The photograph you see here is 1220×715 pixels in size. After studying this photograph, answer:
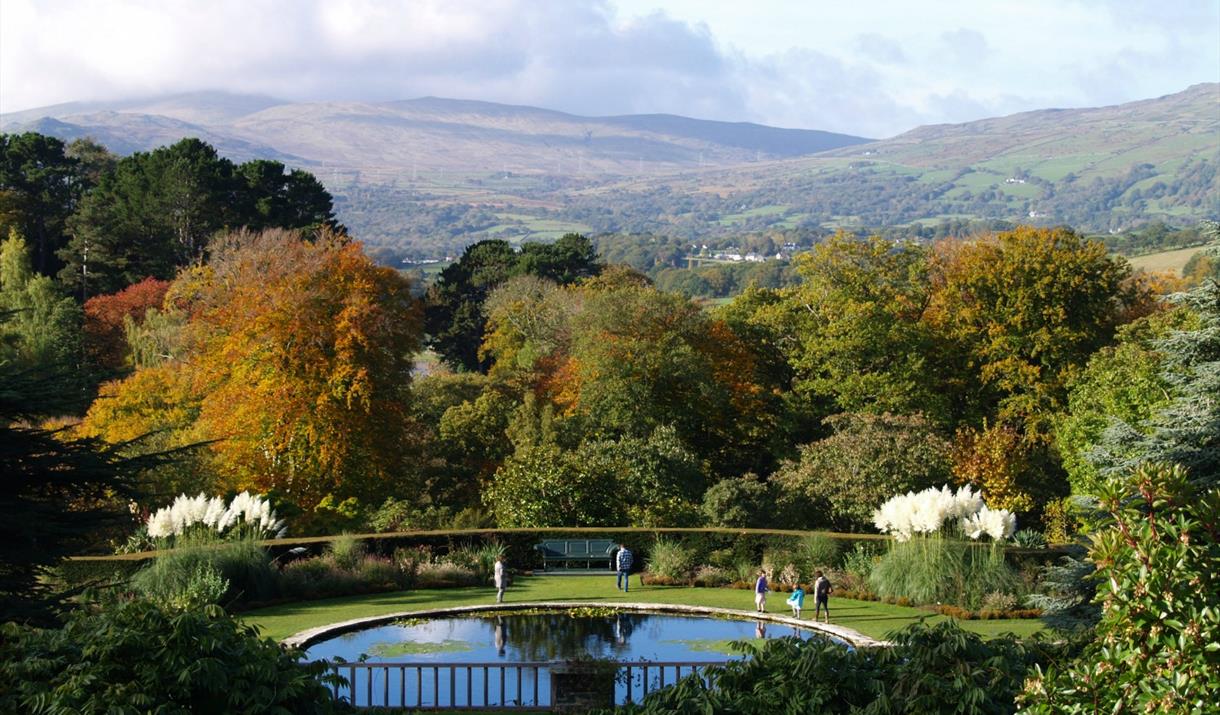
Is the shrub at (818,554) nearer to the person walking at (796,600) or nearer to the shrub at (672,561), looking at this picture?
the shrub at (672,561)

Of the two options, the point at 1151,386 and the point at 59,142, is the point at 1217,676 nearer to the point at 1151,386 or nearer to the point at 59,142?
the point at 1151,386

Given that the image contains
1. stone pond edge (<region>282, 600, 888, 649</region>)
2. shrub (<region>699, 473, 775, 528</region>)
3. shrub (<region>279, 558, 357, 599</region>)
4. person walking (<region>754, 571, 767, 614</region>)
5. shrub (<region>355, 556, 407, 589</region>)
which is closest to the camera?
stone pond edge (<region>282, 600, 888, 649</region>)

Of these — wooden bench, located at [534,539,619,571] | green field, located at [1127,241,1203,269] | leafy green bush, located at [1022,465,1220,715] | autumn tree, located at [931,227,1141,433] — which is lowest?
wooden bench, located at [534,539,619,571]

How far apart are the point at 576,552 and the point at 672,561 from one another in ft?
8.40

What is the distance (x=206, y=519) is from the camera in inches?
1019

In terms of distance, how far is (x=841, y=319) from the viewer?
43.3 m

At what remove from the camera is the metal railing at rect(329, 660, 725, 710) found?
639 inches

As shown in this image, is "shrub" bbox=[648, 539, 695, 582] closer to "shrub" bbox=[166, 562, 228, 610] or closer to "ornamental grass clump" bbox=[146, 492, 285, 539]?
"ornamental grass clump" bbox=[146, 492, 285, 539]

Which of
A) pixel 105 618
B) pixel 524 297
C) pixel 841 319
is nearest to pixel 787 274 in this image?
pixel 524 297

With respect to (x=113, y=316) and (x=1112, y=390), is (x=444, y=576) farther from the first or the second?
(x=113, y=316)

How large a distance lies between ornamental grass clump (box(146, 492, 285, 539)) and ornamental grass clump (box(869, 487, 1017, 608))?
11820mm

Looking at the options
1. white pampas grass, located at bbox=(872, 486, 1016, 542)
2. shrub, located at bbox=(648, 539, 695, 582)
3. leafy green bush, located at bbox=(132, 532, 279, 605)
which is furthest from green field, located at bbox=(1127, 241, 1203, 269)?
leafy green bush, located at bbox=(132, 532, 279, 605)

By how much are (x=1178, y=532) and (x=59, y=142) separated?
83.5m

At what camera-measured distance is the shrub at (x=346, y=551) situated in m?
26.0
